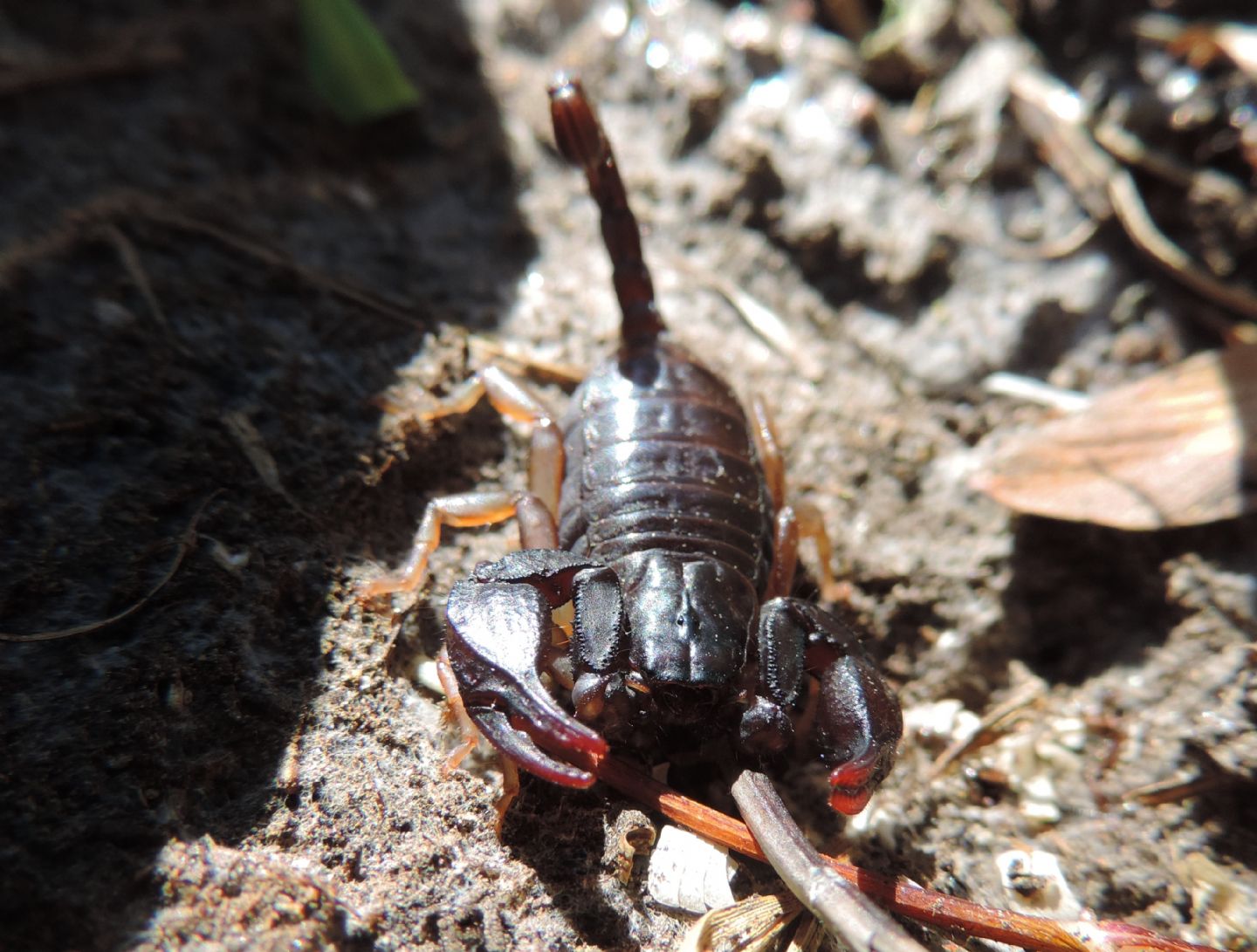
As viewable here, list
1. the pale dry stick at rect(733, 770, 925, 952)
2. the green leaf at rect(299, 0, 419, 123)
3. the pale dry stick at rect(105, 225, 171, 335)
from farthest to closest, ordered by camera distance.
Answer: the green leaf at rect(299, 0, 419, 123), the pale dry stick at rect(105, 225, 171, 335), the pale dry stick at rect(733, 770, 925, 952)

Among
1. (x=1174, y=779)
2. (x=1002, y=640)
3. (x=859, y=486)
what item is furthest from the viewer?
(x=859, y=486)

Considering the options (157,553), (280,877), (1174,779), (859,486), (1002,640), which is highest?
(859,486)

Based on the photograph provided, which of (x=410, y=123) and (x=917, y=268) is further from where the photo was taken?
(x=410, y=123)

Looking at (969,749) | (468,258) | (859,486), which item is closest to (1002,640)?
(969,749)

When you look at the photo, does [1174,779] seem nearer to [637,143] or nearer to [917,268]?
[917,268]

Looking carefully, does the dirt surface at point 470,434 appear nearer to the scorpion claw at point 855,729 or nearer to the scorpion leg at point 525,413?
the scorpion leg at point 525,413

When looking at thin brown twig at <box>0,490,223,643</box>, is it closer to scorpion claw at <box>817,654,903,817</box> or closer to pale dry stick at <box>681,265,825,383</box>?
scorpion claw at <box>817,654,903,817</box>

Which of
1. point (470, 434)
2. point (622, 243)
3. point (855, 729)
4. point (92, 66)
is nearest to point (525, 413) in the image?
point (470, 434)

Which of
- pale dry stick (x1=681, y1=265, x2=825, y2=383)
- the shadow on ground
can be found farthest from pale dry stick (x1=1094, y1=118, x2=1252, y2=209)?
the shadow on ground
